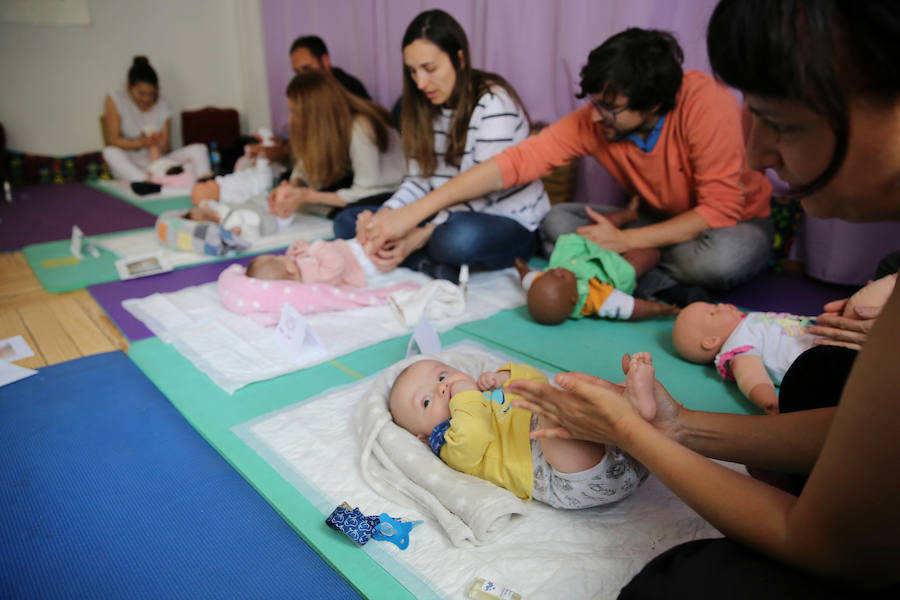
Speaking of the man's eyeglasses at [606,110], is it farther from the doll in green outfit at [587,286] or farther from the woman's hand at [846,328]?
the woman's hand at [846,328]

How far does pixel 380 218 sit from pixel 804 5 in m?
1.82

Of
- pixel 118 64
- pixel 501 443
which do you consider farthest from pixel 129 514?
pixel 118 64

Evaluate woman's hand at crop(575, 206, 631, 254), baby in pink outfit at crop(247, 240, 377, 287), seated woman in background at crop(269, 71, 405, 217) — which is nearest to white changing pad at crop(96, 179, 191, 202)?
seated woman in background at crop(269, 71, 405, 217)

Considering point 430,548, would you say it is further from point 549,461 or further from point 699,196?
point 699,196

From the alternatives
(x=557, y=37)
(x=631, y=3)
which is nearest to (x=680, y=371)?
(x=631, y=3)

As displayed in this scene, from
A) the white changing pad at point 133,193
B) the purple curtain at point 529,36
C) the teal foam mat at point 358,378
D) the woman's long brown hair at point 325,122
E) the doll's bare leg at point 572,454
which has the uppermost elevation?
the purple curtain at point 529,36

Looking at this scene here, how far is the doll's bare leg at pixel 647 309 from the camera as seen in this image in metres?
2.02

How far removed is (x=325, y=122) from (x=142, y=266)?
1.05 metres

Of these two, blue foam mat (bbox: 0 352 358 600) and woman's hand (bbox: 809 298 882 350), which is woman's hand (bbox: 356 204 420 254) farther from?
woman's hand (bbox: 809 298 882 350)

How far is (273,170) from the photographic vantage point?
402 centimetres

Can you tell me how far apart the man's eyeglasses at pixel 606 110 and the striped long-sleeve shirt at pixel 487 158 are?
1.59 feet

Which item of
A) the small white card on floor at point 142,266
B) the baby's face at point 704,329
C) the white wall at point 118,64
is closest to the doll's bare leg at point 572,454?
the baby's face at point 704,329

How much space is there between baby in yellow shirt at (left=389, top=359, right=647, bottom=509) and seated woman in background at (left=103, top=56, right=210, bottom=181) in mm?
3837

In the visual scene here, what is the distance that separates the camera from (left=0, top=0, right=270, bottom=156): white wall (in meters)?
4.57
